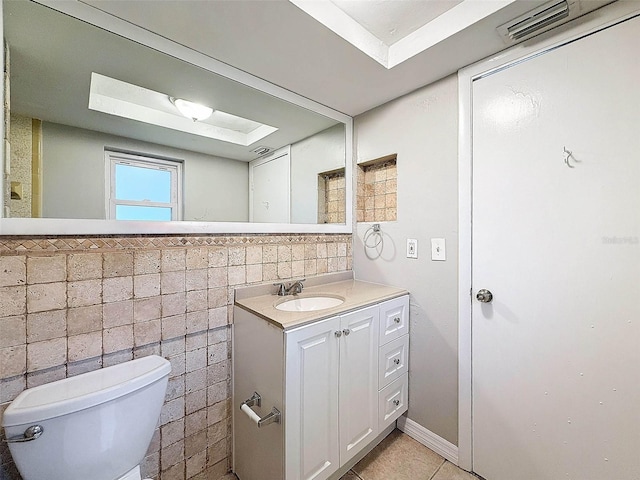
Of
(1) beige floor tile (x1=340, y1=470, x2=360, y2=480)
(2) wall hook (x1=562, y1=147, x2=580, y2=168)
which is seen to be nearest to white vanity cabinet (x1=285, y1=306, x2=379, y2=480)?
(1) beige floor tile (x1=340, y1=470, x2=360, y2=480)

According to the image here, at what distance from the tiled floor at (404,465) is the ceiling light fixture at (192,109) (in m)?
2.04

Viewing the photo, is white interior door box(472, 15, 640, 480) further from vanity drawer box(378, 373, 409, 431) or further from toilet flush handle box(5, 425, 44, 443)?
toilet flush handle box(5, 425, 44, 443)

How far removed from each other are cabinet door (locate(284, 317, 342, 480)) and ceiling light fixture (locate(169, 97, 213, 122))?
1197 mm

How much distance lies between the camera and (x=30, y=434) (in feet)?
2.57

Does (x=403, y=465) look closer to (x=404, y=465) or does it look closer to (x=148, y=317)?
(x=404, y=465)

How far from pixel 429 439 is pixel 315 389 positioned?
3.09 feet

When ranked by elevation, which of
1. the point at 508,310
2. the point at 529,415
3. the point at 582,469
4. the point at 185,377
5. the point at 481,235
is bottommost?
the point at 582,469

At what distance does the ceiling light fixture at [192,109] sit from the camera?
1340 mm

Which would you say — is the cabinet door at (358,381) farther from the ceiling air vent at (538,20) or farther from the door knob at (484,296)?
the ceiling air vent at (538,20)

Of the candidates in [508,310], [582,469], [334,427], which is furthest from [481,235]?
[334,427]

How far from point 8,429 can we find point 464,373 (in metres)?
1.81

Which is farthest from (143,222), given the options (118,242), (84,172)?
(84,172)

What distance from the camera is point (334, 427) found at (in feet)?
4.11

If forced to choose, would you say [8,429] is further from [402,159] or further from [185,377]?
[402,159]
